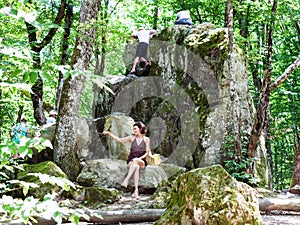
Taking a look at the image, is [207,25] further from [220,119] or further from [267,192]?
[267,192]

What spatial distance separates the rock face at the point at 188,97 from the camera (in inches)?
399

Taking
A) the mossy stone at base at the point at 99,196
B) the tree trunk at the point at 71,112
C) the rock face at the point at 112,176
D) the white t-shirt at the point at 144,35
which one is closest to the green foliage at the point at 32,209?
the mossy stone at base at the point at 99,196

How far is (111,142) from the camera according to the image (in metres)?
10.7

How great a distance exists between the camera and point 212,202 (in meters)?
4.29

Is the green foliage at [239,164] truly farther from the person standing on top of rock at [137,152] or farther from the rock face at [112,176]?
the person standing on top of rock at [137,152]

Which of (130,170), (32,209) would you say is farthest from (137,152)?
(32,209)

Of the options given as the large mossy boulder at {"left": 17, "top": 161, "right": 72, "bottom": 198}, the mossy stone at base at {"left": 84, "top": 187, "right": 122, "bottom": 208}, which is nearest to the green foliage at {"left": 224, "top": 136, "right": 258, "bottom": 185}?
the mossy stone at base at {"left": 84, "top": 187, "right": 122, "bottom": 208}

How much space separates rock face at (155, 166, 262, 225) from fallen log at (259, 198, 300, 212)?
2.36 metres

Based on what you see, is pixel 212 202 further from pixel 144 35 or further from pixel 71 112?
pixel 144 35

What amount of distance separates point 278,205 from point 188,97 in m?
4.96

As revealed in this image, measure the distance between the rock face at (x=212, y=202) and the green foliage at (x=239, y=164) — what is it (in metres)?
4.22

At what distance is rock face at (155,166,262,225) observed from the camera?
420 cm

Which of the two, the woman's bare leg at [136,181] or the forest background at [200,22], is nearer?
the woman's bare leg at [136,181]

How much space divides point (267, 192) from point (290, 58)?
7.39m
